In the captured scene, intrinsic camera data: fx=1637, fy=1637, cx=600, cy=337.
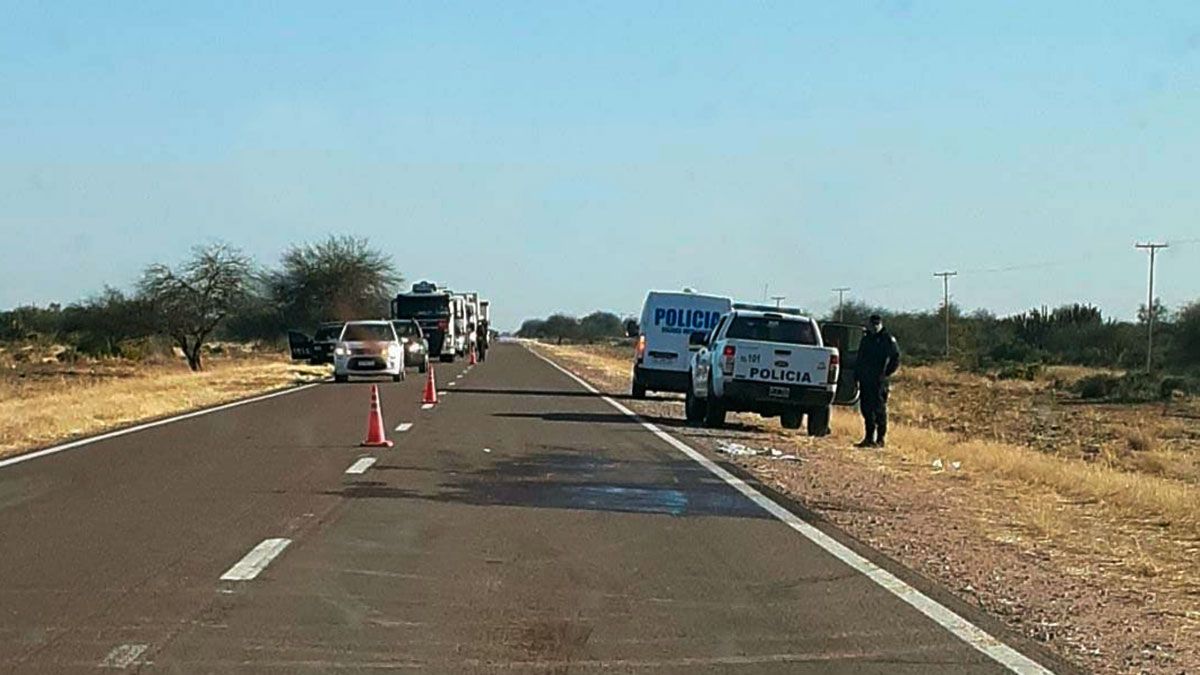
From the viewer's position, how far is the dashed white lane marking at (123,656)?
318 inches

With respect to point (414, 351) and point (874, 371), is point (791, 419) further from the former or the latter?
point (414, 351)

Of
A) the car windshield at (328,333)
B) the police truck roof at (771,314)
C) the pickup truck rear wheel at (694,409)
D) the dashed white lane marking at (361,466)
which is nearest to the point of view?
the dashed white lane marking at (361,466)

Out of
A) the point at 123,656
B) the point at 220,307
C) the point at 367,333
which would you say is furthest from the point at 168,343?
the point at 123,656

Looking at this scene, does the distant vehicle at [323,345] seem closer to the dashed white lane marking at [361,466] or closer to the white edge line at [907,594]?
the dashed white lane marking at [361,466]

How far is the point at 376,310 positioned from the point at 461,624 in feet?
328

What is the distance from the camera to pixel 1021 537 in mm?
14227

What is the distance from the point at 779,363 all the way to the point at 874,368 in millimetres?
2258

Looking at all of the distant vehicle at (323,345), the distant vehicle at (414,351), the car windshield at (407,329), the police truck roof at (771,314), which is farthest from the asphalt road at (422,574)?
the distant vehicle at (323,345)

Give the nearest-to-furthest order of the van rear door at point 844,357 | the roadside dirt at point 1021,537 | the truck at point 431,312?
the roadside dirt at point 1021,537
the van rear door at point 844,357
the truck at point 431,312

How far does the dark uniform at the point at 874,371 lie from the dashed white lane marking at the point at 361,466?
8127 millimetres

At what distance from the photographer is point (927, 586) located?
36.3 ft

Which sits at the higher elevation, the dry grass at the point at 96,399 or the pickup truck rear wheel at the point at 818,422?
the pickup truck rear wheel at the point at 818,422

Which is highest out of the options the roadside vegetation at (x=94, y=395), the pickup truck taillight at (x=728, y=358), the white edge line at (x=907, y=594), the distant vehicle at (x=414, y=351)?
the pickup truck taillight at (x=728, y=358)

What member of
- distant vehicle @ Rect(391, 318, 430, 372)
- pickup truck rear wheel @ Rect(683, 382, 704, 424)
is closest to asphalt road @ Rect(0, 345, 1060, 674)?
pickup truck rear wheel @ Rect(683, 382, 704, 424)
